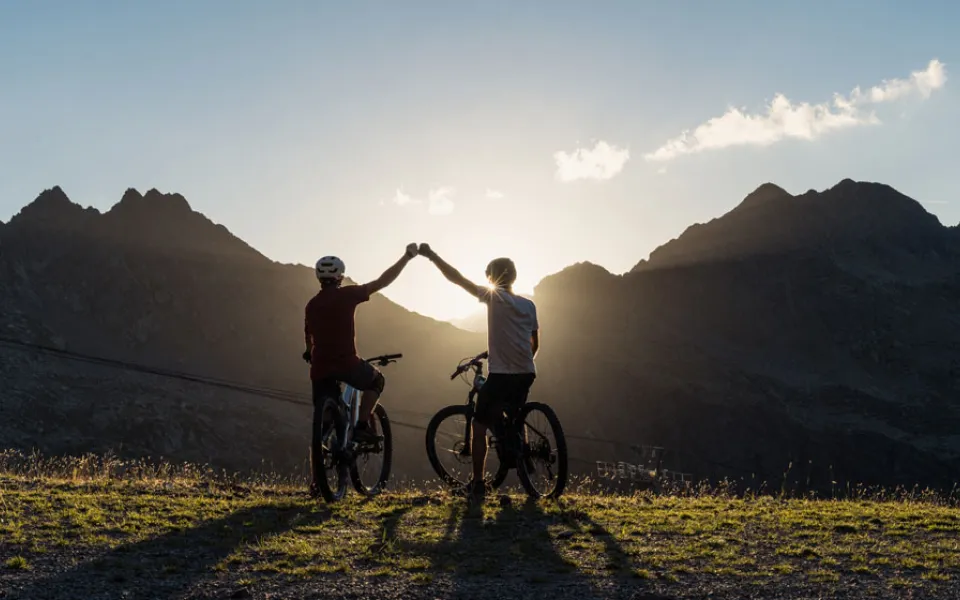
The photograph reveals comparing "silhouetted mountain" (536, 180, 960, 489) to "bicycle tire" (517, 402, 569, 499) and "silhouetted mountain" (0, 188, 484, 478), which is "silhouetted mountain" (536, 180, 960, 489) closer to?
"silhouetted mountain" (0, 188, 484, 478)

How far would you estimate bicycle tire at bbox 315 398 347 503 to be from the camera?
864 centimetres

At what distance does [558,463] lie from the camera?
30.9ft

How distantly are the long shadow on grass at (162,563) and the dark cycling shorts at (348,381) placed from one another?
1.58 metres

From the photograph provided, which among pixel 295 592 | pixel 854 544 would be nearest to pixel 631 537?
pixel 854 544

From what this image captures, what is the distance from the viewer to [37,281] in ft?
361

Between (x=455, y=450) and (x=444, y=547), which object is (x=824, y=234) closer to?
(x=455, y=450)

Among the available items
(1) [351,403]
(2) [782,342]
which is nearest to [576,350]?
(2) [782,342]

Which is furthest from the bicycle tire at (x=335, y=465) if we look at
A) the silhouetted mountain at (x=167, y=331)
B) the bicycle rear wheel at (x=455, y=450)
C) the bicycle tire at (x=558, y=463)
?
the silhouetted mountain at (x=167, y=331)

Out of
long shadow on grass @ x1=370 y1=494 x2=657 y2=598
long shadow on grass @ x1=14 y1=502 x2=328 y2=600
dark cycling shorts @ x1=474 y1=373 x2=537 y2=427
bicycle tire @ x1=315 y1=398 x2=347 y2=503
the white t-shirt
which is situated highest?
the white t-shirt

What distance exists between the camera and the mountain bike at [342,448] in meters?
8.72

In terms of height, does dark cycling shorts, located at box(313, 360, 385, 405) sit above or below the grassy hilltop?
above

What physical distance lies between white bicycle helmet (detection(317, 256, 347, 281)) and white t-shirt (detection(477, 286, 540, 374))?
A: 1.67 meters

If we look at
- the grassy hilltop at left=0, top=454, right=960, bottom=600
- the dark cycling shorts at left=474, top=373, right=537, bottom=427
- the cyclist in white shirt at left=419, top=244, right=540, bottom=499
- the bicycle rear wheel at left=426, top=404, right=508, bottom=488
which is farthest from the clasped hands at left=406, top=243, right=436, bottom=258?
the grassy hilltop at left=0, top=454, right=960, bottom=600

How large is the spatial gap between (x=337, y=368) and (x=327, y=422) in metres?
0.63
